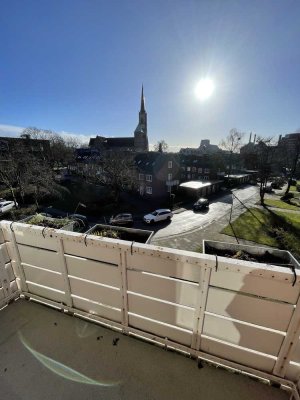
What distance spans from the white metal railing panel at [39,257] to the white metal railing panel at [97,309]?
574 mm

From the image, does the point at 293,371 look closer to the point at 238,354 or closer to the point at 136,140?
the point at 238,354

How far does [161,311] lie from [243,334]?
0.93 m

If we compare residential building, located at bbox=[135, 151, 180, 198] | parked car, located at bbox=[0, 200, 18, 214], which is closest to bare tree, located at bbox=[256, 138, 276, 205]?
residential building, located at bbox=[135, 151, 180, 198]

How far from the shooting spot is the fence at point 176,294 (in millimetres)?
1995

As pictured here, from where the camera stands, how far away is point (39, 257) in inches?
119

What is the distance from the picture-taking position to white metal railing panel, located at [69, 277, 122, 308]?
268 centimetres

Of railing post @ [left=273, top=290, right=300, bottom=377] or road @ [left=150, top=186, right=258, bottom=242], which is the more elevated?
railing post @ [left=273, top=290, right=300, bottom=377]

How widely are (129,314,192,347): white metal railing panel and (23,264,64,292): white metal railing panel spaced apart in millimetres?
1216

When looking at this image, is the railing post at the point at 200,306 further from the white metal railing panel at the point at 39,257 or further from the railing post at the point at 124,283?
the white metal railing panel at the point at 39,257

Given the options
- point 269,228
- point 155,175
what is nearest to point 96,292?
point 269,228

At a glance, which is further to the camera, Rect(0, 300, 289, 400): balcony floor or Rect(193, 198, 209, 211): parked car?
Rect(193, 198, 209, 211): parked car

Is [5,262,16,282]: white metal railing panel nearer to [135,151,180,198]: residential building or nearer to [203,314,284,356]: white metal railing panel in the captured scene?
[203,314,284,356]: white metal railing panel

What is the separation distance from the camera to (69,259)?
2773 mm

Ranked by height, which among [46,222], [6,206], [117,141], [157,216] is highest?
[117,141]
